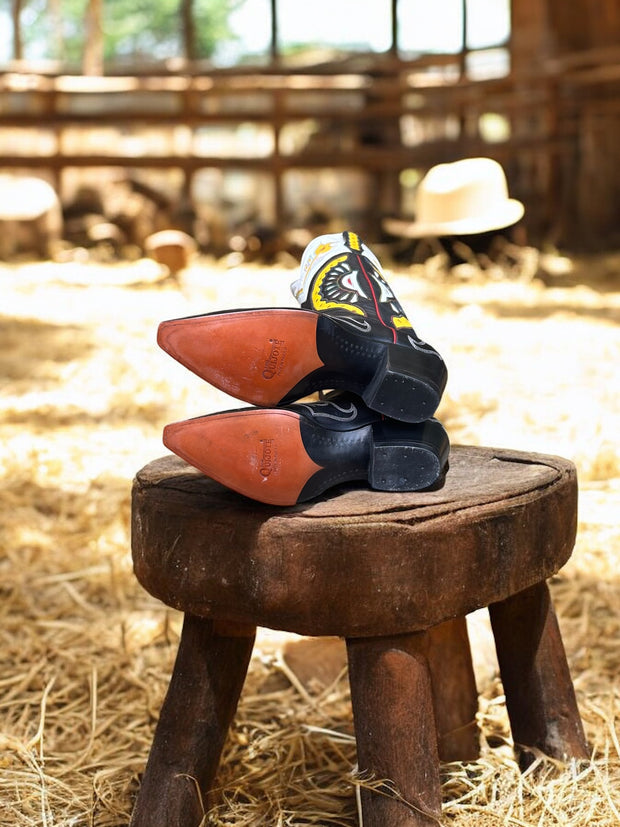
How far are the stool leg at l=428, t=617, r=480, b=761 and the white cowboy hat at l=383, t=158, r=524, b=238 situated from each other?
5206 millimetres

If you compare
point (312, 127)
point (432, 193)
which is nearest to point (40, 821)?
point (432, 193)

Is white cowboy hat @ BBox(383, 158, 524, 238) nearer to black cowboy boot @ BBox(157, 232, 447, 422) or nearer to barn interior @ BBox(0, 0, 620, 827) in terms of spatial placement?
barn interior @ BBox(0, 0, 620, 827)

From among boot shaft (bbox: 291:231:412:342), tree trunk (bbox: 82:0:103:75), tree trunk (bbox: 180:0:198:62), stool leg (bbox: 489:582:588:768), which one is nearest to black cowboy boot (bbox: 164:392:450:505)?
boot shaft (bbox: 291:231:412:342)

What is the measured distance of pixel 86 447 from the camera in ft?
12.0

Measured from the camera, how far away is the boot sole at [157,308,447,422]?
136 centimetres

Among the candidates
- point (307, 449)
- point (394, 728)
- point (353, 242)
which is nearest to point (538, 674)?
point (394, 728)

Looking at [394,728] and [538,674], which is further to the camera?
[538,674]

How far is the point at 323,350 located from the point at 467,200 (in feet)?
18.5

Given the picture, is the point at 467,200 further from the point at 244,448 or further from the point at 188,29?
the point at 188,29

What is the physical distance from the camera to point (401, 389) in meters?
1.44

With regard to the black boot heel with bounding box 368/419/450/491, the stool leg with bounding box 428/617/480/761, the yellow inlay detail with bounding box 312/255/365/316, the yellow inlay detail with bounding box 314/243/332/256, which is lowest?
the stool leg with bounding box 428/617/480/761

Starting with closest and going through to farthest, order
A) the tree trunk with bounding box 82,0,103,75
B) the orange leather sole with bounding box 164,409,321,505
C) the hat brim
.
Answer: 1. the orange leather sole with bounding box 164,409,321,505
2. the hat brim
3. the tree trunk with bounding box 82,0,103,75

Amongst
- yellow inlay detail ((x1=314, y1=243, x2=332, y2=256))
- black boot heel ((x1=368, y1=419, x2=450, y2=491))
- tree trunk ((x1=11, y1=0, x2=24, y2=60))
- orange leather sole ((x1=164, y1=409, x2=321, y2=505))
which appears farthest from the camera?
tree trunk ((x1=11, y1=0, x2=24, y2=60))

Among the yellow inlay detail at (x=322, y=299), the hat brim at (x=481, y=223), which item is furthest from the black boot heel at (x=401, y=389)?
the hat brim at (x=481, y=223)
